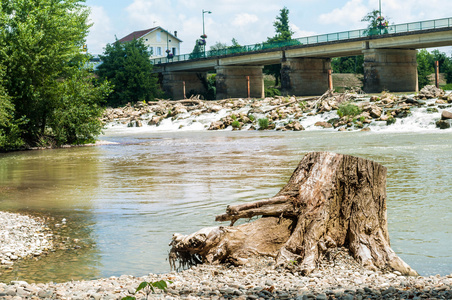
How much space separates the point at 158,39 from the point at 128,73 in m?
52.7

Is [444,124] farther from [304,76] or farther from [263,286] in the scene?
[304,76]

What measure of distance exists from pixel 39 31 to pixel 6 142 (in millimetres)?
5605

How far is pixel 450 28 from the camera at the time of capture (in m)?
48.7

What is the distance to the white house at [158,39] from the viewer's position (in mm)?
124562

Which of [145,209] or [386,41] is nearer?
[145,209]

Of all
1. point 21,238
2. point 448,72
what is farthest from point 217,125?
point 448,72

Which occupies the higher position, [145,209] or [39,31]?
[39,31]

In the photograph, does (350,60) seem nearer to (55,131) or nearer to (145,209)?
(55,131)

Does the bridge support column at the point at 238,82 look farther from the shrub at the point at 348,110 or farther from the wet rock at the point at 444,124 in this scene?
the wet rock at the point at 444,124

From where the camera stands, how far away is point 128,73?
3000 inches

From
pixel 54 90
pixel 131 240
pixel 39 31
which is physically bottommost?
pixel 131 240

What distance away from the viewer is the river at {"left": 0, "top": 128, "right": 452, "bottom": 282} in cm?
788

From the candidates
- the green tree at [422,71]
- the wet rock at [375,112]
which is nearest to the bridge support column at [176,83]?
A: the green tree at [422,71]

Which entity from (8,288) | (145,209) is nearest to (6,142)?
(145,209)
